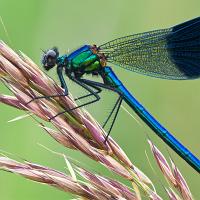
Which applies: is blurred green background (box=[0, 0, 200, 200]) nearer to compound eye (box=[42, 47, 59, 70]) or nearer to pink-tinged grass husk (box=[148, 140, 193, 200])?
compound eye (box=[42, 47, 59, 70])

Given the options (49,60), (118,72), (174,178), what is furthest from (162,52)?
(118,72)

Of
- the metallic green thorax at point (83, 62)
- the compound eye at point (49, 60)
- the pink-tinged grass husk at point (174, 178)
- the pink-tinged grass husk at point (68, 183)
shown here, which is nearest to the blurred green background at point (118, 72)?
the metallic green thorax at point (83, 62)

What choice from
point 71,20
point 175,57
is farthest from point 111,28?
point 175,57

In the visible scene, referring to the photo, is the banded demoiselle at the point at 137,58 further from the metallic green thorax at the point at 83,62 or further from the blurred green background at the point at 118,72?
the blurred green background at the point at 118,72

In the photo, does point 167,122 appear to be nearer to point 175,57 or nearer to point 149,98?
point 149,98

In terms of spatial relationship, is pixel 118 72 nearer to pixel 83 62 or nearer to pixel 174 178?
pixel 83 62
